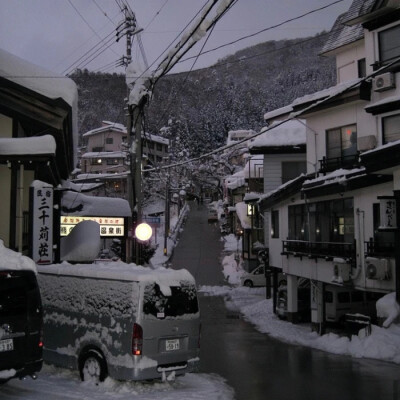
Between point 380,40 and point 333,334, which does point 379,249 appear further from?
point 380,40

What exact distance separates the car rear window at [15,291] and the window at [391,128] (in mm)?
14738

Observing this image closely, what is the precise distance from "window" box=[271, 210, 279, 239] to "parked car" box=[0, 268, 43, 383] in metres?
20.4

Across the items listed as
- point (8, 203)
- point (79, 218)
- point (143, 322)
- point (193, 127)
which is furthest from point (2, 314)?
point (193, 127)

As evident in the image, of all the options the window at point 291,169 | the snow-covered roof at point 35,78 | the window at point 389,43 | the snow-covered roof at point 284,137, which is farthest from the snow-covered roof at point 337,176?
the snow-covered roof at point 35,78

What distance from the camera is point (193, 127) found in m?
98.6

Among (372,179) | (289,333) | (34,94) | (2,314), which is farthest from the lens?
(289,333)

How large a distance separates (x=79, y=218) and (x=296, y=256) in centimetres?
1044

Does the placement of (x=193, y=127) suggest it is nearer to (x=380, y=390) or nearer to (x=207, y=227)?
(x=207, y=227)

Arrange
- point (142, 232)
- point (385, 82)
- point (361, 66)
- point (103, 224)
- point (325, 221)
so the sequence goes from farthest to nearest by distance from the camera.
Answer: point (361, 66), point (325, 221), point (103, 224), point (385, 82), point (142, 232)

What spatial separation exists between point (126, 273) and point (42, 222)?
439 centimetres

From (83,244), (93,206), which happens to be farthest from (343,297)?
(83,244)

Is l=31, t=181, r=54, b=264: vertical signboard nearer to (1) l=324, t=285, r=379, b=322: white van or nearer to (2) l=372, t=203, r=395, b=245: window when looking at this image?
(2) l=372, t=203, r=395, b=245: window

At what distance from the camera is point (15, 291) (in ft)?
25.2

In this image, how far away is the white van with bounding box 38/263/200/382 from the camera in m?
8.79
